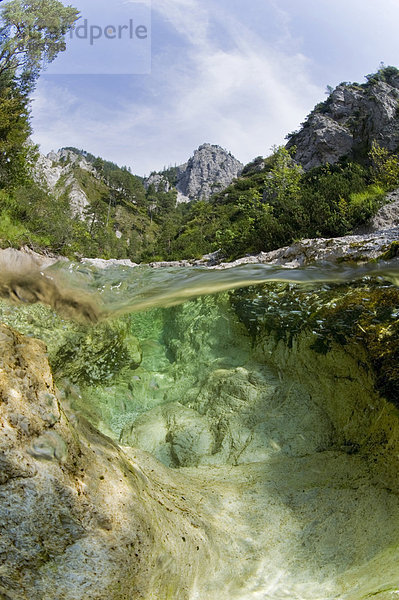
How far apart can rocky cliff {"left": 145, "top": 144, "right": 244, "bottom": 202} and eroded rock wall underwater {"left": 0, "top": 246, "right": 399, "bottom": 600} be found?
439ft

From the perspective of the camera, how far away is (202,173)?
474 feet

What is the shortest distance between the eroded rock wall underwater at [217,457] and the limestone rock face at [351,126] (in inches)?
814

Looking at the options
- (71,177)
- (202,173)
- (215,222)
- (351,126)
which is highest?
(202,173)

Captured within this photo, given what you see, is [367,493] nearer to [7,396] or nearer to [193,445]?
[193,445]

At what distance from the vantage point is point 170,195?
97.9m

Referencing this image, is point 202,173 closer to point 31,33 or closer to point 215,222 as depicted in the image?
point 215,222

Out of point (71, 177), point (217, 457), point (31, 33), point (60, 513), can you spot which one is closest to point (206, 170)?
point (71, 177)

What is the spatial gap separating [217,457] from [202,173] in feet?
494

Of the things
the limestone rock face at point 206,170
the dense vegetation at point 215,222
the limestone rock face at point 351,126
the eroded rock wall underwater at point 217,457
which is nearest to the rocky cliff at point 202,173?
the limestone rock face at point 206,170

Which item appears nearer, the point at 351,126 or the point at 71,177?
the point at 351,126

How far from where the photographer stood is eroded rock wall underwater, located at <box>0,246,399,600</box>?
1884mm

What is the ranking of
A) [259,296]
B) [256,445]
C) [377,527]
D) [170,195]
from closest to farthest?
[377,527], [256,445], [259,296], [170,195]

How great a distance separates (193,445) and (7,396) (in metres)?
3.38

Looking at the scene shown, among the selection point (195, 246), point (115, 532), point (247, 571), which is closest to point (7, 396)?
point (115, 532)
